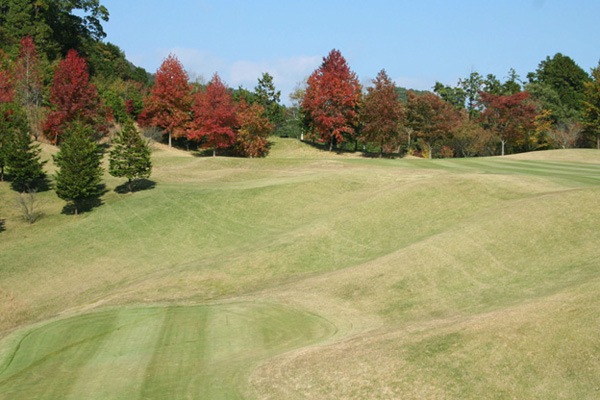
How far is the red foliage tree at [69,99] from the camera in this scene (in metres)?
56.5

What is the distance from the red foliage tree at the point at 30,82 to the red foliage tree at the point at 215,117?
753 inches

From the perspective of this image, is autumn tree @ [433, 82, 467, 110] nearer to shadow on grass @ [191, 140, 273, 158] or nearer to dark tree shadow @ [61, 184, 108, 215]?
shadow on grass @ [191, 140, 273, 158]

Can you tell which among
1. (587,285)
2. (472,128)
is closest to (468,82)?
(472,128)

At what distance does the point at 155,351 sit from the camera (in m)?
16.0

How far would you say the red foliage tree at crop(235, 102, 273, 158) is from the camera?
229 feet

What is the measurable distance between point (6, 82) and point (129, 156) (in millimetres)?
23978

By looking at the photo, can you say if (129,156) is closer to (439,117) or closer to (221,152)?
(221,152)

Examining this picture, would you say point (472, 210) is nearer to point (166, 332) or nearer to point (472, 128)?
point (166, 332)

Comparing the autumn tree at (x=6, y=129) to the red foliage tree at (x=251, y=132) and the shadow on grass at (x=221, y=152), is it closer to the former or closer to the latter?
the shadow on grass at (x=221, y=152)

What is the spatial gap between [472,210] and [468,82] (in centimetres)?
9361

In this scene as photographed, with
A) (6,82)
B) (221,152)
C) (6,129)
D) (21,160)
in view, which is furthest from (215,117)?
(21,160)

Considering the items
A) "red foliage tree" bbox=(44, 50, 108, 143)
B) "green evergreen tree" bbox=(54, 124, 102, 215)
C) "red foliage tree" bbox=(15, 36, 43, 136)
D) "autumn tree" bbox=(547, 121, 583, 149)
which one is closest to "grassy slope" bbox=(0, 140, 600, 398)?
"green evergreen tree" bbox=(54, 124, 102, 215)

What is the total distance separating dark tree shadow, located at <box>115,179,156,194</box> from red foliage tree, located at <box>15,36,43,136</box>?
19.7 meters

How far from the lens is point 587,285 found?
14812mm
